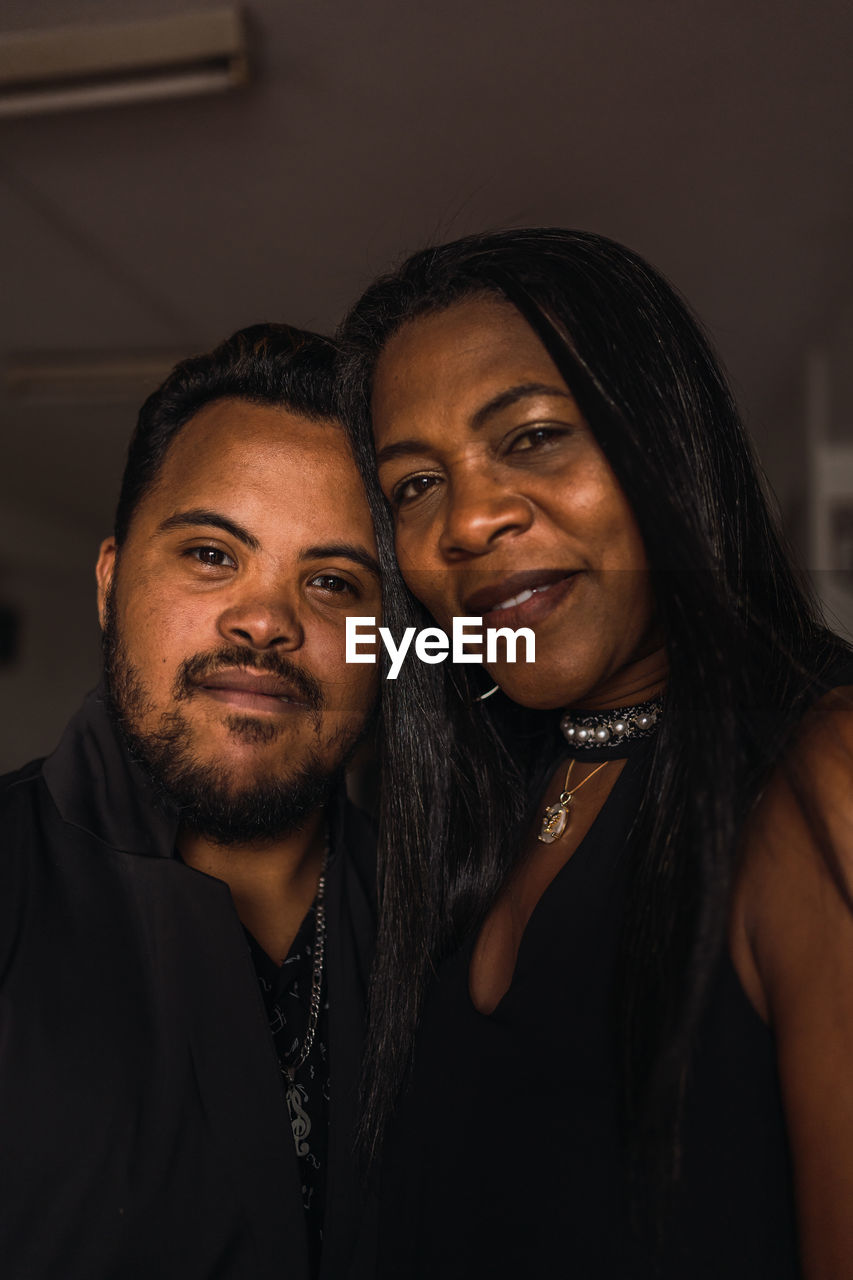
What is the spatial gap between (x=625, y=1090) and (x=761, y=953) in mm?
199

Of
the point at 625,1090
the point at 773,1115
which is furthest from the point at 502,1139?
the point at 773,1115

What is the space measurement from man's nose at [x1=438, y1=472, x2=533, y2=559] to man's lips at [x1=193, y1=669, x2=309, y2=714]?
0.40 metres

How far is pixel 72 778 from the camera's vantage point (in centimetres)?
130

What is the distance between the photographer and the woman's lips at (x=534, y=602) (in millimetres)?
994

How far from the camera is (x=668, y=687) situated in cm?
93

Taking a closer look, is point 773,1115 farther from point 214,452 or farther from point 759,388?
point 759,388

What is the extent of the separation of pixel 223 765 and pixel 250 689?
0.12 metres

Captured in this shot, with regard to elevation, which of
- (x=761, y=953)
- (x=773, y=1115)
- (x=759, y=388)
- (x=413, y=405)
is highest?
(x=759, y=388)

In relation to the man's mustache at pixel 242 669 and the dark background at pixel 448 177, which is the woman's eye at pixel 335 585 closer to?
the man's mustache at pixel 242 669

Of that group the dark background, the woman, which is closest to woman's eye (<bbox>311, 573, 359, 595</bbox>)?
the woman

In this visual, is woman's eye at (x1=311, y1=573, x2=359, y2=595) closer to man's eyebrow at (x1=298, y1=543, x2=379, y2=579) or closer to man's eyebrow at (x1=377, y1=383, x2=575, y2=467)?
man's eyebrow at (x1=298, y1=543, x2=379, y2=579)

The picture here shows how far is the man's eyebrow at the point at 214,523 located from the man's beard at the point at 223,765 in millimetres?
165

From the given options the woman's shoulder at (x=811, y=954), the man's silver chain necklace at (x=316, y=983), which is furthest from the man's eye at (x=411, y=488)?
the man's silver chain necklace at (x=316, y=983)

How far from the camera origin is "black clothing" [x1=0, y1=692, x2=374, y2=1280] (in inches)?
40.8
